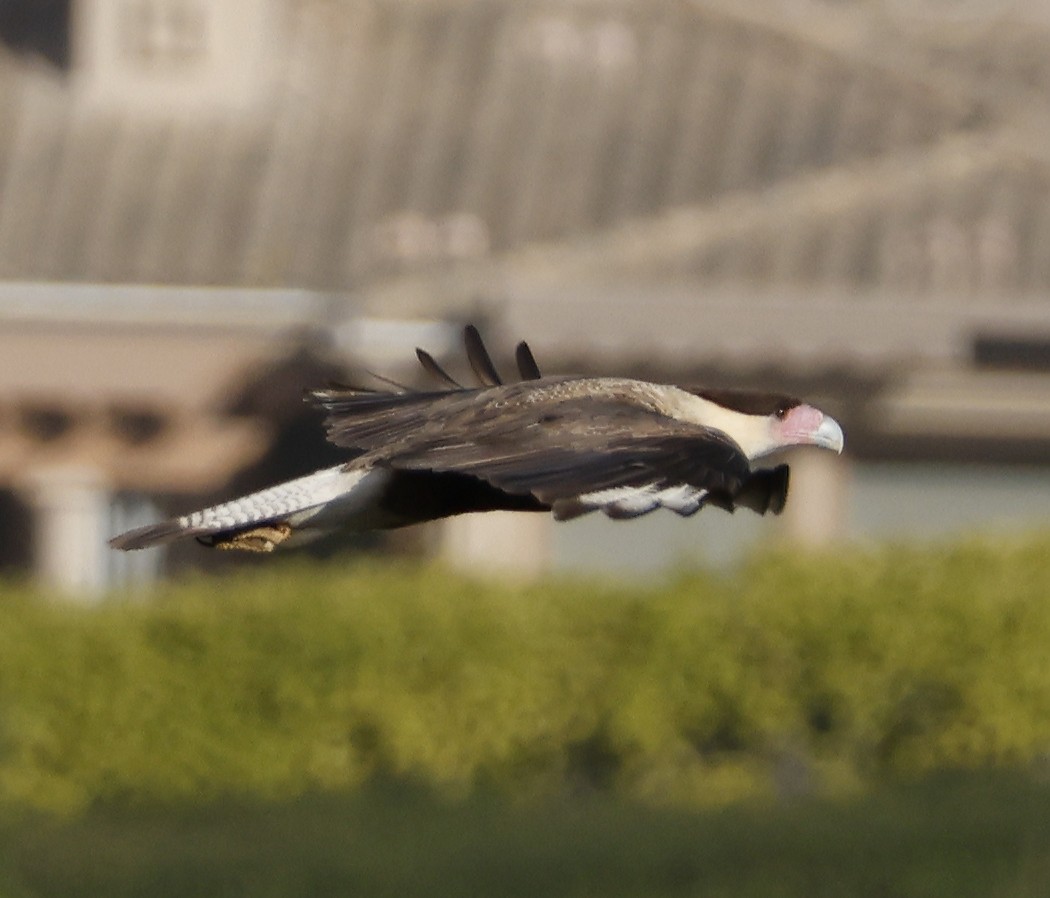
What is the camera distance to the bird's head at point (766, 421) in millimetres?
4109

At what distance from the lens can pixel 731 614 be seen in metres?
12.8

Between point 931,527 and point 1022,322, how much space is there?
1.42 metres

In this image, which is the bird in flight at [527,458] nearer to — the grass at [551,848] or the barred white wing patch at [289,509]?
the barred white wing patch at [289,509]

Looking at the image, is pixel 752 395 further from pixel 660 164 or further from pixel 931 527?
pixel 660 164

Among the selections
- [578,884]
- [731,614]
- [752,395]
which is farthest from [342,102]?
[752,395]

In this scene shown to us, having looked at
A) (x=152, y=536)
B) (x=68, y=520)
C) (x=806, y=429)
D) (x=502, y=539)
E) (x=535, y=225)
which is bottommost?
(x=152, y=536)

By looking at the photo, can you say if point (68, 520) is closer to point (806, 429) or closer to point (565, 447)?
point (806, 429)

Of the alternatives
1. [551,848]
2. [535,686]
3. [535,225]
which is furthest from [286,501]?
[535,225]

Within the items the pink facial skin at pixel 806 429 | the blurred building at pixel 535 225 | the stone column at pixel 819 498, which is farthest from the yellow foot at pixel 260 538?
the stone column at pixel 819 498

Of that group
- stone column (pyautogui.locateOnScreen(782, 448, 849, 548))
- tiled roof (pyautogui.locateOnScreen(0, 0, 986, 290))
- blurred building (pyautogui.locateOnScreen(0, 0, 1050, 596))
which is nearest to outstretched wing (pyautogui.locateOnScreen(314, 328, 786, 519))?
blurred building (pyautogui.locateOnScreen(0, 0, 1050, 596))

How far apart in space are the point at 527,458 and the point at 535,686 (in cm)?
934

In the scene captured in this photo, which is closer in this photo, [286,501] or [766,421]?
[286,501]

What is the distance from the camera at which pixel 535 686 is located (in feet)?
41.8

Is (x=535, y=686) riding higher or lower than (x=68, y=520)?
lower
